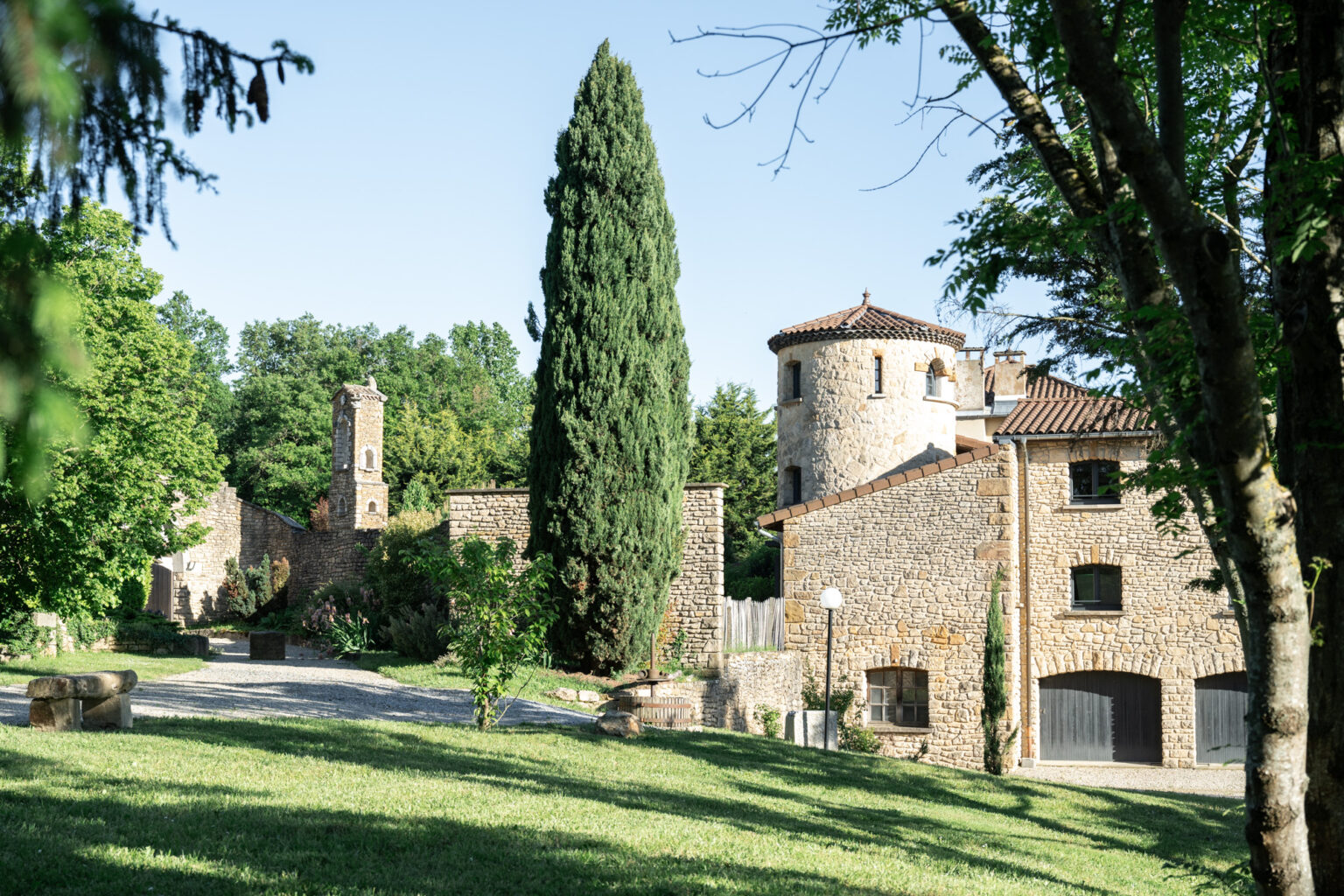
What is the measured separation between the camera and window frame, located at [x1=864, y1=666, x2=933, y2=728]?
882 inches

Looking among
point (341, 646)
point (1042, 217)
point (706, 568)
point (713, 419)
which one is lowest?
point (341, 646)

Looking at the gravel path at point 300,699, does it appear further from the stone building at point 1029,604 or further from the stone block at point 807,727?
the stone building at point 1029,604

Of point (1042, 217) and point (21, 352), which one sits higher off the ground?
point (1042, 217)

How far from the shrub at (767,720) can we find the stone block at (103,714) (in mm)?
11541

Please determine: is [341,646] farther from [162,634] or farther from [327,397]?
[327,397]

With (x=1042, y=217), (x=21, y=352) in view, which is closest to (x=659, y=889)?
(x=1042, y=217)

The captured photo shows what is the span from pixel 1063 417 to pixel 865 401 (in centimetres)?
457

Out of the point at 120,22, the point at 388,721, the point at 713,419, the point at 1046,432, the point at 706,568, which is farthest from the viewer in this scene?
the point at 713,419

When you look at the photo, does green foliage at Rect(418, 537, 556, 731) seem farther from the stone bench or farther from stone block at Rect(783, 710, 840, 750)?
stone block at Rect(783, 710, 840, 750)

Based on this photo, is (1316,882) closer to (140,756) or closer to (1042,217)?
(1042,217)

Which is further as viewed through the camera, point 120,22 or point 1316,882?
point 1316,882

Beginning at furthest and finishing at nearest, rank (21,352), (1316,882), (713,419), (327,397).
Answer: (327,397)
(713,419)
(1316,882)
(21,352)

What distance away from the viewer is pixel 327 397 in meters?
48.0

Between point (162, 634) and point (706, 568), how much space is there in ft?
38.1
